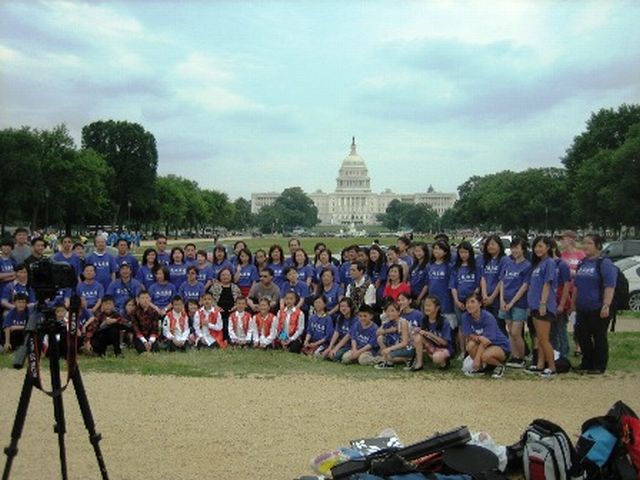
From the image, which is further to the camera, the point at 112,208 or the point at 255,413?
the point at 112,208

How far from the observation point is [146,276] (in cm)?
1317

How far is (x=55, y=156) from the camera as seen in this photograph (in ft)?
197

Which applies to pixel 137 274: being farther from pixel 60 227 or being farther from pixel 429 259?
pixel 60 227

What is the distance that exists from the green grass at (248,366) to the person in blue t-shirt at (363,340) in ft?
0.79

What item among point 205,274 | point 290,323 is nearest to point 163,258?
point 205,274

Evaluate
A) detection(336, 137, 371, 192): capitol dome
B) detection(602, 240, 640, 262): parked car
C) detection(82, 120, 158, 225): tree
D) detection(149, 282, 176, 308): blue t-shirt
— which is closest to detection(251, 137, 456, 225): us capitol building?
detection(336, 137, 371, 192): capitol dome

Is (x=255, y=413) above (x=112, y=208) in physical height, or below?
below

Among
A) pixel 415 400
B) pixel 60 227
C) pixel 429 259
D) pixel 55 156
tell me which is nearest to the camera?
pixel 415 400

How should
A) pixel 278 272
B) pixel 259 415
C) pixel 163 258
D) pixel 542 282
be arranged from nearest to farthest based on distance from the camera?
1. pixel 259 415
2. pixel 542 282
3. pixel 278 272
4. pixel 163 258

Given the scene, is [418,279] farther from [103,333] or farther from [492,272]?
[103,333]

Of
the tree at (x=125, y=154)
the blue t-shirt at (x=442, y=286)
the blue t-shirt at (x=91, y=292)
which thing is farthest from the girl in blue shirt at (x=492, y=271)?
the tree at (x=125, y=154)

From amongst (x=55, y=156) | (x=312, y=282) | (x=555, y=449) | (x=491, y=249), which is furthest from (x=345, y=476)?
(x=55, y=156)

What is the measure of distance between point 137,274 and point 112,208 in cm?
6119

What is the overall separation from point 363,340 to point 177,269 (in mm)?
4212
